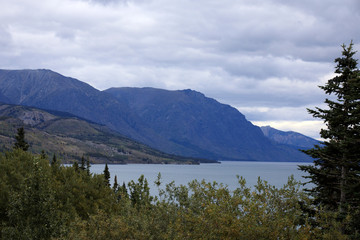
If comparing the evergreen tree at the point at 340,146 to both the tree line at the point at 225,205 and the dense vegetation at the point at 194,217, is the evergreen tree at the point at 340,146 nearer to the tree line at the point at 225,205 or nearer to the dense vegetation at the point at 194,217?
the tree line at the point at 225,205

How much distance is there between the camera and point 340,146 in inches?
1239

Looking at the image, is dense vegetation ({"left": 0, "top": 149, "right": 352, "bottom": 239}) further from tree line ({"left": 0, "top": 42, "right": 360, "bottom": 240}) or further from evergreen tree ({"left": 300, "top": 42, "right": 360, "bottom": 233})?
evergreen tree ({"left": 300, "top": 42, "right": 360, "bottom": 233})

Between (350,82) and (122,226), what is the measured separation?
22.5 meters

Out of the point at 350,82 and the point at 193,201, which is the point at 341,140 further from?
the point at 193,201

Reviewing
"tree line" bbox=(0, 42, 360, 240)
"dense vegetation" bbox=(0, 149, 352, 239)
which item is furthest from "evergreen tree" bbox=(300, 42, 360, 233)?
"dense vegetation" bbox=(0, 149, 352, 239)

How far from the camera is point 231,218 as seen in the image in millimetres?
17875

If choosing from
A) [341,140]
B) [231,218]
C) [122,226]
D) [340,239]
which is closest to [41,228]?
[122,226]

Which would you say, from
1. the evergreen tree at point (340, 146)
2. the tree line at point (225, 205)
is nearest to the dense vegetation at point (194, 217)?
the tree line at point (225, 205)

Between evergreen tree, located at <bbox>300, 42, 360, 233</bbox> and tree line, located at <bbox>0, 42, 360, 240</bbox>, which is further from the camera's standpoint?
evergreen tree, located at <bbox>300, 42, 360, 233</bbox>

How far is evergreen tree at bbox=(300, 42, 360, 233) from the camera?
31453 millimetres

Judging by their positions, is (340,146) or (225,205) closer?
(225,205)

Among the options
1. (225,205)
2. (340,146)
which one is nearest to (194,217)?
(225,205)

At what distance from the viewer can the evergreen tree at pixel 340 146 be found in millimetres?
31453

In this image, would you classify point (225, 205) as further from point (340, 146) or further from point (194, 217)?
point (340, 146)
